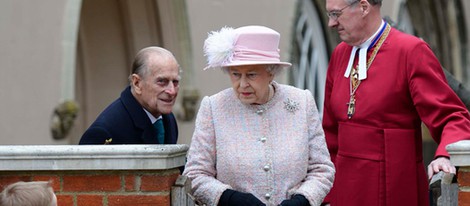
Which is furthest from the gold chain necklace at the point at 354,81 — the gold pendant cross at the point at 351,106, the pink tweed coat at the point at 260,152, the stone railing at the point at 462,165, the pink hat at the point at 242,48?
the stone railing at the point at 462,165

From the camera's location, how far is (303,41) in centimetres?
1476

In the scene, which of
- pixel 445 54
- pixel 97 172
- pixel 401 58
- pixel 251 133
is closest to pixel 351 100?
pixel 401 58

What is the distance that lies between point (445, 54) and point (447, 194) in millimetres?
15610

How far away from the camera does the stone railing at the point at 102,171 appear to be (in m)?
4.44

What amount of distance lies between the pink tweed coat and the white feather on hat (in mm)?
172

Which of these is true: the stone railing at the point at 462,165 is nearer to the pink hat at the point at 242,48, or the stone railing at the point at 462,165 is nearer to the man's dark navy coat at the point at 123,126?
the pink hat at the point at 242,48

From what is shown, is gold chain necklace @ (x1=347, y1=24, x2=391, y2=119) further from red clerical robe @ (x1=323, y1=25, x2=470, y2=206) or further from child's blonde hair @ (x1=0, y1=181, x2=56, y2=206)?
child's blonde hair @ (x1=0, y1=181, x2=56, y2=206)

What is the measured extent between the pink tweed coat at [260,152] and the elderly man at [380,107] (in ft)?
1.69

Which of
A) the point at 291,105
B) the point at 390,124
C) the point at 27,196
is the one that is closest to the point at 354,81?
the point at 390,124

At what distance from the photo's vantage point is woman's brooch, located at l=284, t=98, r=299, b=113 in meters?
4.52

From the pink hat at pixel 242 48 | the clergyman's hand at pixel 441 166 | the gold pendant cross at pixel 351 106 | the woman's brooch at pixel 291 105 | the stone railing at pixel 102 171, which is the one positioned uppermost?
the pink hat at pixel 242 48

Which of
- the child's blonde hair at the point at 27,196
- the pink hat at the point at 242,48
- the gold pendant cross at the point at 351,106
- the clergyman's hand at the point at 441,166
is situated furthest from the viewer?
the gold pendant cross at the point at 351,106

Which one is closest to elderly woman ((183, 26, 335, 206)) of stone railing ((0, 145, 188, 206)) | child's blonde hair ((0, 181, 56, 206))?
stone railing ((0, 145, 188, 206))

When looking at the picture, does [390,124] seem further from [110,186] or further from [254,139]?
[110,186]
